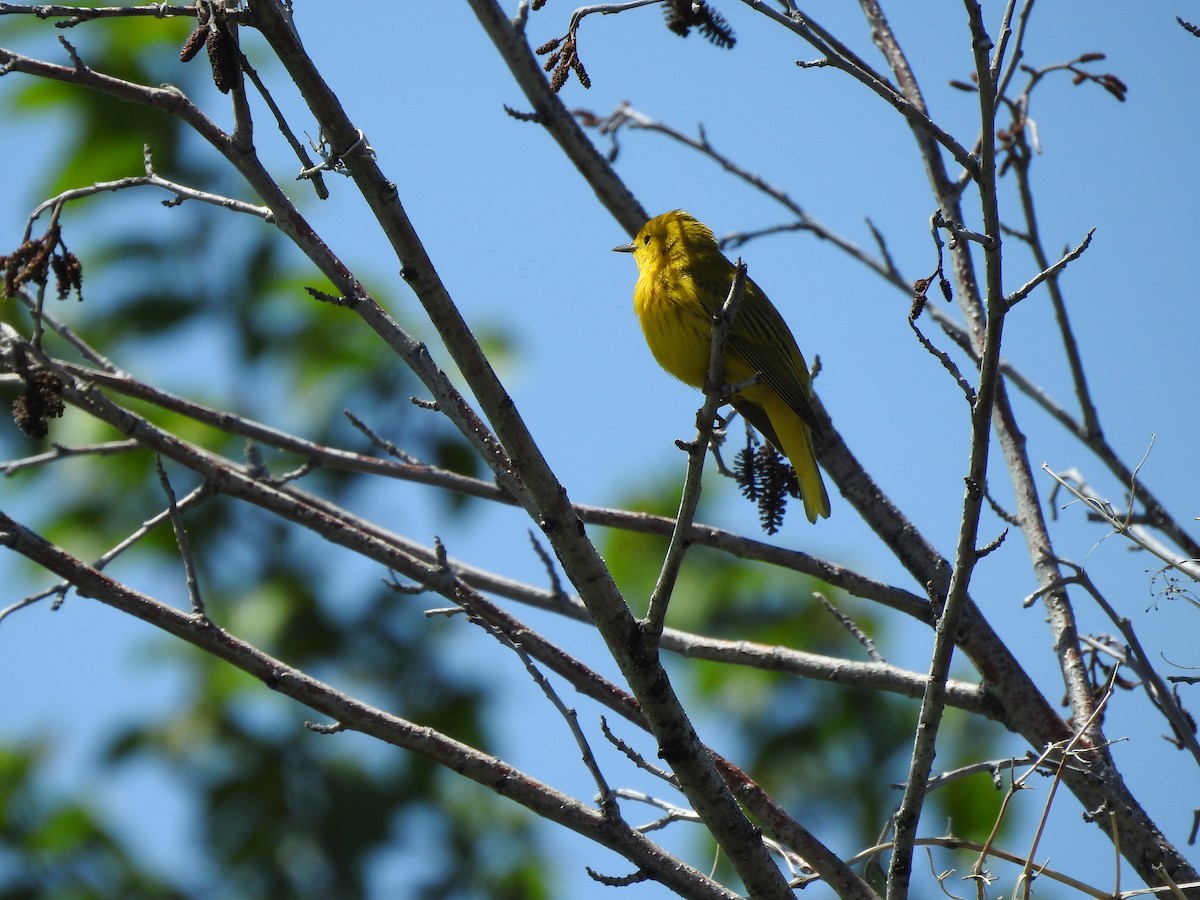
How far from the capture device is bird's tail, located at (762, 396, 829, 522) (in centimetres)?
486

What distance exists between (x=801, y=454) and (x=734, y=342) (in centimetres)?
52

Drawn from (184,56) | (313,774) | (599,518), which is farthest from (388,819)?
(184,56)

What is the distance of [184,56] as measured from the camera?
2652mm

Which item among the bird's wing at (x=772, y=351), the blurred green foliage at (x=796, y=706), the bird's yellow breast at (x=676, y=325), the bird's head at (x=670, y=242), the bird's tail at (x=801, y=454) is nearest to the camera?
the bird's wing at (x=772, y=351)

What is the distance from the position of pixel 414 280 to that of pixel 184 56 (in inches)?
28.3

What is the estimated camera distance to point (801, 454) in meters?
4.95

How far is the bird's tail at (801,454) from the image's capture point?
15.9 ft

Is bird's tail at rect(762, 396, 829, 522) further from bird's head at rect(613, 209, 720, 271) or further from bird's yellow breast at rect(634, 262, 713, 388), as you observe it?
bird's head at rect(613, 209, 720, 271)

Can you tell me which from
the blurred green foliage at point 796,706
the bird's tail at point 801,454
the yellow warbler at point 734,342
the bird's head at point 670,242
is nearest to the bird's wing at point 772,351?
the yellow warbler at point 734,342

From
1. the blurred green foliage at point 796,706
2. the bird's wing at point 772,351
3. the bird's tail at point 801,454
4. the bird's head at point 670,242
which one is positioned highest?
the blurred green foliage at point 796,706

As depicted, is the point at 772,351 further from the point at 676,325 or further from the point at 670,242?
the point at 670,242


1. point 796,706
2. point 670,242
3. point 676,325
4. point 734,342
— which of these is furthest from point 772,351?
point 796,706

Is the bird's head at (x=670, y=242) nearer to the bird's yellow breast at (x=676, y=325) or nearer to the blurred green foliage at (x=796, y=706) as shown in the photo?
the bird's yellow breast at (x=676, y=325)

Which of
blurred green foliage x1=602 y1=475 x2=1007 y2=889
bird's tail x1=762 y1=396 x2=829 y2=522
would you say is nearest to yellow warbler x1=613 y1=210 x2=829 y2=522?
bird's tail x1=762 y1=396 x2=829 y2=522
